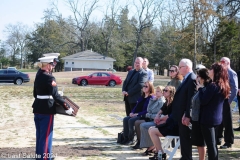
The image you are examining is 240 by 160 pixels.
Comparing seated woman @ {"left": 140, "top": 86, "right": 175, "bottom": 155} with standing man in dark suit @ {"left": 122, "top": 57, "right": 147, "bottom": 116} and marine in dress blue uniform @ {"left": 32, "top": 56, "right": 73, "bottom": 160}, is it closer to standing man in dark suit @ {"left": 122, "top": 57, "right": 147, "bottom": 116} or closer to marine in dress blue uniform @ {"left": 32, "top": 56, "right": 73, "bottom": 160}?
standing man in dark suit @ {"left": 122, "top": 57, "right": 147, "bottom": 116}

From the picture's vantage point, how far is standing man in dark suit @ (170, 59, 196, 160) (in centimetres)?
538

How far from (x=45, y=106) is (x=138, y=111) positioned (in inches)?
104

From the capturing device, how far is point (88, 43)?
7075 centimetres

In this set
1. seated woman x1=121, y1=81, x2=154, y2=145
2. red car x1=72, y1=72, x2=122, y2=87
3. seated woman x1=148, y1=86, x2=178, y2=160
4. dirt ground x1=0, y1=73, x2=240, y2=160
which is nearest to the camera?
seated woman x1=148, y1=86, x2=178, y2=160

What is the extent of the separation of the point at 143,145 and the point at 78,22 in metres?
59.7

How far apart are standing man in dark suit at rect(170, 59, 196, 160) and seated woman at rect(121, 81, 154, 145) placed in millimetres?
1585

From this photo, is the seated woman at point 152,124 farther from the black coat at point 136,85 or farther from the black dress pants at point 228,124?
the black dress pants at point 228,124

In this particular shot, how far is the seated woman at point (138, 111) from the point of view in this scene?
7.25m

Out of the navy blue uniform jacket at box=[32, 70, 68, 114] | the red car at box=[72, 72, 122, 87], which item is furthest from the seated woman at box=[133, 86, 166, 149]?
the red car at box=[72, 72, 122, 87]

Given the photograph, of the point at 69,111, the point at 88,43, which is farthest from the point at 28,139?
the point at 88,43

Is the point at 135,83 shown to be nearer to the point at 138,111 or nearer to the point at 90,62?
the point at 138,111

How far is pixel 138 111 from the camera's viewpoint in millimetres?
7527

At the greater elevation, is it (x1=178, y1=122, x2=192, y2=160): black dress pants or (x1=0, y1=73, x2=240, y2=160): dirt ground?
(x1=178, y1=122, x2=192, y2=160): black dress pants

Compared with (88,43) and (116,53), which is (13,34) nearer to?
(88,43)
